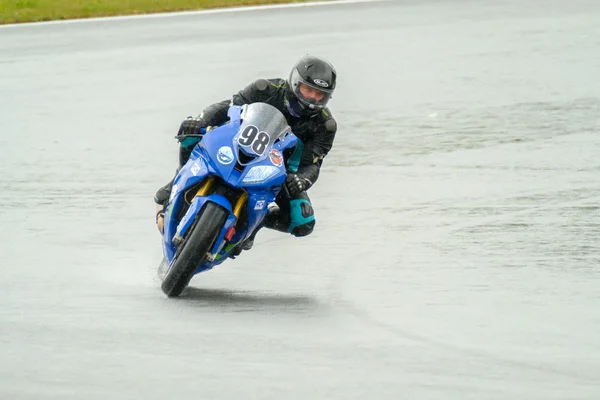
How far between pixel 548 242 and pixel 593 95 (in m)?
6.78

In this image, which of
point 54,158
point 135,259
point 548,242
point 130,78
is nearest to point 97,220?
point 135,259

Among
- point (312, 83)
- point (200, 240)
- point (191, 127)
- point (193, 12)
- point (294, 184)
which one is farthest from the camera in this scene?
point (193, 12)

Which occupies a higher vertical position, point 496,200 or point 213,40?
point 496,200

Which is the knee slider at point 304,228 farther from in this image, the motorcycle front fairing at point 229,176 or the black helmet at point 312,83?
the black helmet at point 312,83

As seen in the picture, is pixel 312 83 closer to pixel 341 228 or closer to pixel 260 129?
pixel 260 129

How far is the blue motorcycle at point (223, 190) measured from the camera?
7605 mm

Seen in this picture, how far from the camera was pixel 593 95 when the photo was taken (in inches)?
619

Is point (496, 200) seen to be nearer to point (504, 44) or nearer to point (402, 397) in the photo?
point (402, 397)

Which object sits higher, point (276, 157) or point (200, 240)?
point (276, 157)

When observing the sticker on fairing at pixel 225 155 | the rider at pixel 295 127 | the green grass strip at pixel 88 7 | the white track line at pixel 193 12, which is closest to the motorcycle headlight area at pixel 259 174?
the sticker on fairing at pixel 225 155

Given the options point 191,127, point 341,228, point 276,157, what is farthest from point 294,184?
point 341,228

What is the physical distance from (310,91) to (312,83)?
0.07 m

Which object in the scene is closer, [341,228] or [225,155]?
[225,155]

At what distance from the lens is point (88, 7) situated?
947 inches
